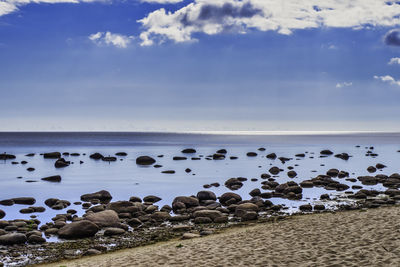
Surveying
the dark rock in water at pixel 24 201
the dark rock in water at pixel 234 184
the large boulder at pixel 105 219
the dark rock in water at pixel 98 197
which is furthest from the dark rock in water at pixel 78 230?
the dark rock in water at pixel 234 184

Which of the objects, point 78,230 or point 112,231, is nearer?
point 78,230

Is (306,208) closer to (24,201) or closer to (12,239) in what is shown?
(12,239)

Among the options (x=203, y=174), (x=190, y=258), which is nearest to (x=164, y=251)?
(x=190, y=258)

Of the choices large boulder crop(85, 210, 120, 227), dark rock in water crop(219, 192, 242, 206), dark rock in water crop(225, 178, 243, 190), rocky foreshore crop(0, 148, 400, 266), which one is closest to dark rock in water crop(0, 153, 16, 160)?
rocky foreshore crop(0, 148, 400, 266)

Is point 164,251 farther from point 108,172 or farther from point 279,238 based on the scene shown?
point 108,172

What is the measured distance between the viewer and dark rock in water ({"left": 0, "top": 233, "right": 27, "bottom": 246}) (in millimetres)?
19531

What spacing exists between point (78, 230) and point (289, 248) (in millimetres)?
10959

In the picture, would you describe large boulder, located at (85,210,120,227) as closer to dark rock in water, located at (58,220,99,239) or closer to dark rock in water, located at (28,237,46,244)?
dark rock in water, located at (58,220,99,239)

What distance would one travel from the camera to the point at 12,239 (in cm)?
1966

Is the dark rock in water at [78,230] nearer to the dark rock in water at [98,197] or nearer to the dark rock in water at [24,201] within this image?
the dark rock in water at [98,197]

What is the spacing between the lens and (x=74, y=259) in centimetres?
1725

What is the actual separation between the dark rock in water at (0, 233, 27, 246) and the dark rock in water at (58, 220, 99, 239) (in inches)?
75.1

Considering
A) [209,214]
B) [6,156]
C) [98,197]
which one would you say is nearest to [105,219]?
[209,214]

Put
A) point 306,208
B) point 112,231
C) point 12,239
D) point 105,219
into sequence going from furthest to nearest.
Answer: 1. point 306,208
2. point 105,219
3. point 112,231
4. point 12,239
